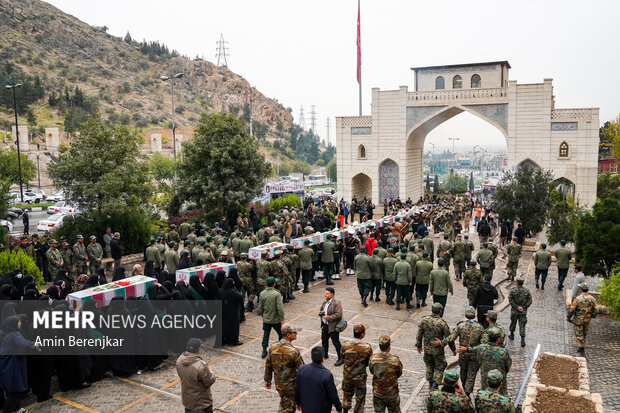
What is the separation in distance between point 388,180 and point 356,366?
2706 centimetres

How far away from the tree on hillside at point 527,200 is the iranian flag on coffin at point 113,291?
1573cm

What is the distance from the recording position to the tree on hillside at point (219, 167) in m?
22.0

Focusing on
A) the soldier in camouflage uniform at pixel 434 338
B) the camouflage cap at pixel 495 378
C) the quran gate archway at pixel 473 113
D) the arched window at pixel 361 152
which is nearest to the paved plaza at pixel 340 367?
the soldier in camouflage uniform at pixel 434 338

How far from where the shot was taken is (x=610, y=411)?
8.00 m

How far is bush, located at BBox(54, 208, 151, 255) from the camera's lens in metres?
18.1

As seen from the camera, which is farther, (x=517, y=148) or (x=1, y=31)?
(x=1, y=31)

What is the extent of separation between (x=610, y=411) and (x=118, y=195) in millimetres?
15968

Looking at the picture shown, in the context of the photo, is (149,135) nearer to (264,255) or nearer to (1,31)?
(1,31)

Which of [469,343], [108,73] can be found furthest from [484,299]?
[108,73]

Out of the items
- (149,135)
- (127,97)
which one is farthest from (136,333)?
(127,97)

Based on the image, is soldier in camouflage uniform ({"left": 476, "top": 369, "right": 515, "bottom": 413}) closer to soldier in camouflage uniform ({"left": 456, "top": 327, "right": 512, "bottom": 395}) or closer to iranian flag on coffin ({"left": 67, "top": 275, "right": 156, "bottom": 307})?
soldier in camouflage uniform ({"left": 456, "top": 327, "right": 512, "bottom": 395})

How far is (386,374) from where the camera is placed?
6684mm

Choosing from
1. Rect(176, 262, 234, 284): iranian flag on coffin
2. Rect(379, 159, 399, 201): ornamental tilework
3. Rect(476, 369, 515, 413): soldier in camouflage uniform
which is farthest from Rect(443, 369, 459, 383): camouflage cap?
Rect(379, 159, 399, 201): ornamental tilework

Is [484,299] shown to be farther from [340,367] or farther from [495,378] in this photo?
[495,378]
